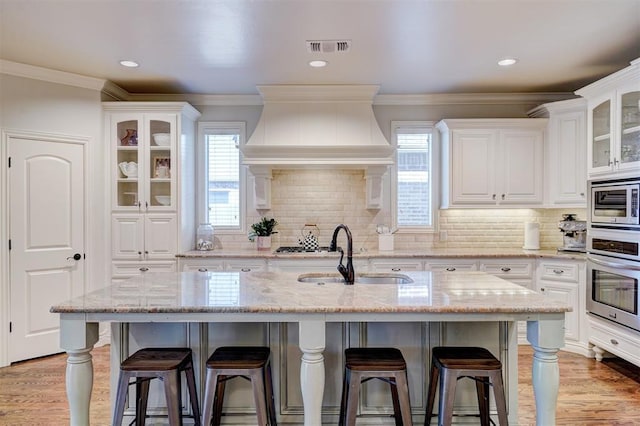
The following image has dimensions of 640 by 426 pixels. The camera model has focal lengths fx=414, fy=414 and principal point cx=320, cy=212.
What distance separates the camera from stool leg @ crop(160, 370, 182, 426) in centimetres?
208

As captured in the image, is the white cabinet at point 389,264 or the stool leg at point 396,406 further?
the white cabinet at point 389,264

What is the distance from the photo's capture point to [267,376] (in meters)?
2.27

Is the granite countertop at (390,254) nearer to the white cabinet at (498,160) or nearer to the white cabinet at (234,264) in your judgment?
the white cabinet at (234,264)

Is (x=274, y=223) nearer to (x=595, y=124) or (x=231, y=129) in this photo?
(x=231, y=129)

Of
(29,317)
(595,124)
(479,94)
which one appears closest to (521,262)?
(595,124)

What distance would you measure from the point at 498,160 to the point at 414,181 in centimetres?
91

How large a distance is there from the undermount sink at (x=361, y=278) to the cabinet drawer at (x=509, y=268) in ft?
5.65

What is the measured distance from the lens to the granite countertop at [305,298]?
196 centimetres

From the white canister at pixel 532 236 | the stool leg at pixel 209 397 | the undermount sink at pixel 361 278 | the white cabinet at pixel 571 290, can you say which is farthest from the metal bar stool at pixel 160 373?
the white canister at pixel 532 236

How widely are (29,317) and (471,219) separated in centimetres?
458

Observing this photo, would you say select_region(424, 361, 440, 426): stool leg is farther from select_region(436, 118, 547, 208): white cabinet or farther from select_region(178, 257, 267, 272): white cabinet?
select_region(436, 118, 547, 208): white cabinet

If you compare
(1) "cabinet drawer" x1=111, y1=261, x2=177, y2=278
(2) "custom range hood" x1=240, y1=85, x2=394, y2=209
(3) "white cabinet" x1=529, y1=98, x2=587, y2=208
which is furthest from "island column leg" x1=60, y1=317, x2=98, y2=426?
(3) "white cabinet" x1=529, y1=98, x2=587, y2=208

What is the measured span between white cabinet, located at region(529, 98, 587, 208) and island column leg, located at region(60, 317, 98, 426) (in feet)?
14.2

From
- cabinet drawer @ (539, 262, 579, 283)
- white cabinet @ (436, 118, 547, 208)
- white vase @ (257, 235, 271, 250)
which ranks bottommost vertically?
cabinet drawer @ (539, 262, 579, 283)
